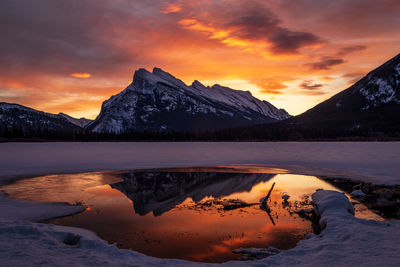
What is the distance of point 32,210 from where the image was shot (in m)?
20.9

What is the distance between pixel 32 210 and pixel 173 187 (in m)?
15.0

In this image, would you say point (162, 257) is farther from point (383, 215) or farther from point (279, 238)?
point (383, 215)

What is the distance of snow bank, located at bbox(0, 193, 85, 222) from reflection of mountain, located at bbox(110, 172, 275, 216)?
17.4 ft

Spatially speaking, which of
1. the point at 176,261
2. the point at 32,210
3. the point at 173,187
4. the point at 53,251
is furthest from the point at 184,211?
the point at 32,210

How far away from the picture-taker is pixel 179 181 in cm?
3666

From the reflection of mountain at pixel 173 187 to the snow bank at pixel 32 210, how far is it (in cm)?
532

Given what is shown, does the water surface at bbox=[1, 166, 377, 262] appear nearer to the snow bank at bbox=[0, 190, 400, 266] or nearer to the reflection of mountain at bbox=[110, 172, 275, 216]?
the reflection of mountain at bbox=[110, 172, 275, 216]

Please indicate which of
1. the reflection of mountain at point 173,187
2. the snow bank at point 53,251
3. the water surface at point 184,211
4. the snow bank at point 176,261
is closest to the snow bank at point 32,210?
the water surface at point 184,211

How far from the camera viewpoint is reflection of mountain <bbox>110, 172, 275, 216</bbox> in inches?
1000

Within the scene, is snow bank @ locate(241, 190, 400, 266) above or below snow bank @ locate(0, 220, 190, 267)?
below

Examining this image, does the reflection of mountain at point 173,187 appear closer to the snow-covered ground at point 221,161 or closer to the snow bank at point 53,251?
the snow bank at point 53,251

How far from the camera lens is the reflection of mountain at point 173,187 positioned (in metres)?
25.4

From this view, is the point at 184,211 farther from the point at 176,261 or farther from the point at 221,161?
the point at 221,161

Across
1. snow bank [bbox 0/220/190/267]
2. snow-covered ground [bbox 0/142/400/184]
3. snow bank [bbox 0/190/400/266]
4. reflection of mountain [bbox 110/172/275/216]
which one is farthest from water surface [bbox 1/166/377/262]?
snow-covered ground [bbox 0/142/400/184]
